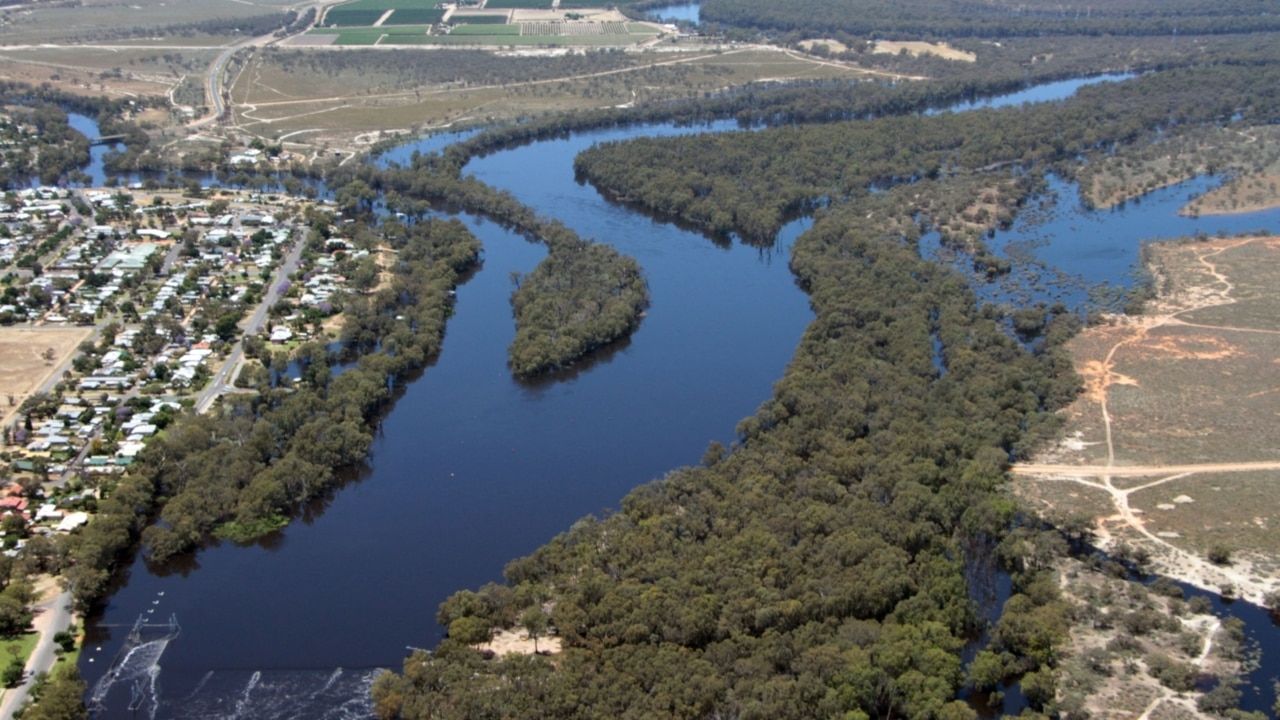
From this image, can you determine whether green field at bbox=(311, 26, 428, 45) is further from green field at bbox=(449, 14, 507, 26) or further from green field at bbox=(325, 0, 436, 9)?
green field at bbox=(325, 0, 436, 9)

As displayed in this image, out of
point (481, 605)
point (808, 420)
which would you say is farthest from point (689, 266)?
point (481, 605)

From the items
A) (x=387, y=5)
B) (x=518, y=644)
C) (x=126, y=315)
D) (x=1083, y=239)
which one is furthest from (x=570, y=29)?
(x=518, y=644)

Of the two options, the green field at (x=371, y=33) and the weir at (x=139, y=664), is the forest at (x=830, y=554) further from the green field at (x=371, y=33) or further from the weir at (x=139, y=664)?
the green field at (x=371, y=33)

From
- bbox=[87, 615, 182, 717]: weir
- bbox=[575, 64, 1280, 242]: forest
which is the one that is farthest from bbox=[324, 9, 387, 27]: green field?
bbox=[87, 615, 182, 717]: weir

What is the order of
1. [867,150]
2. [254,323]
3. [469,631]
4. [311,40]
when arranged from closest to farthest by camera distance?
[469,631], [254,323], [867,150], [311,40]

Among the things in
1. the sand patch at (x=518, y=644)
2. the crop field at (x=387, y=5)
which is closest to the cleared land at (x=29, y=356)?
the sand patch at (x=518, y=644)

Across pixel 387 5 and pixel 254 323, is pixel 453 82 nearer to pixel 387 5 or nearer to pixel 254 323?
pixel 387 5
